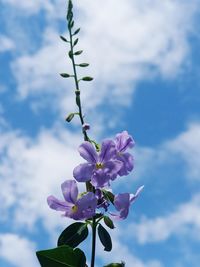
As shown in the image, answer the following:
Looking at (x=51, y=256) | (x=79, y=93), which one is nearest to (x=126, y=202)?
(x=51, y=256)

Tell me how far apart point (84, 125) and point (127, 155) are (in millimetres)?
388

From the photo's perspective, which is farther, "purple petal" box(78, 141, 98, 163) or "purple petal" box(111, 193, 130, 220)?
"purple petal" box(78, 141, 98, 163)

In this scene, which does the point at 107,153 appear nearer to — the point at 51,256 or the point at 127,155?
the point at 127,155

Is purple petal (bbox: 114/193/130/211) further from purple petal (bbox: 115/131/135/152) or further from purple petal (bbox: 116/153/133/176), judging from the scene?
purple petal (bbox: 115/131/135/152)

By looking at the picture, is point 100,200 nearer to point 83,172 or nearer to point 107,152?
point 83,172

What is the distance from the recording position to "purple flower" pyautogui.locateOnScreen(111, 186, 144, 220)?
7.27ft

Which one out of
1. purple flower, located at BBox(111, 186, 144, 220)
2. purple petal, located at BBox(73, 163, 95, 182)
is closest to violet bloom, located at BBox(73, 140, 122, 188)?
purple petal, located at BBox(73, 163, 95, 182)

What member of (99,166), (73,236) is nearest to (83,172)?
(99,166)

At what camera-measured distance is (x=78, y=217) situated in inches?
88.6

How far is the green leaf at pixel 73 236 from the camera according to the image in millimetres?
2266

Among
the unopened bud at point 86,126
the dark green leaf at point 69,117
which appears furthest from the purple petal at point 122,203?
the dark green leaf at point 69,117

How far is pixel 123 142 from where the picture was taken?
255cm

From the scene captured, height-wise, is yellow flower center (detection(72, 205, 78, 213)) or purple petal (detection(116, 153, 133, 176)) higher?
purple petal (detection(116, 153, 133, 176))

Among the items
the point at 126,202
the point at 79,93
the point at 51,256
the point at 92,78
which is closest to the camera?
the point at 51,256
